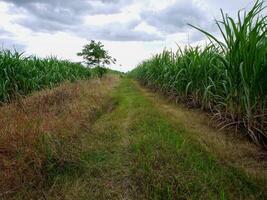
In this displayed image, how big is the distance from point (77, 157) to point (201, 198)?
4.74 feet

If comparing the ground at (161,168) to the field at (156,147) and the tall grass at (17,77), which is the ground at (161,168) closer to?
the field at (156,147)

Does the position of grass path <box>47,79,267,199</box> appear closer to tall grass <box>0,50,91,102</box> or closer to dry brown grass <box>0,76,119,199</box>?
dry brown grass <box>0,76,119,199</box>

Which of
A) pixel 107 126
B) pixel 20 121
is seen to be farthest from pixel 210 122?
pixel 20 121

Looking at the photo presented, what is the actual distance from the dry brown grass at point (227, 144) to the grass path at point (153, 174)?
4.9 inches

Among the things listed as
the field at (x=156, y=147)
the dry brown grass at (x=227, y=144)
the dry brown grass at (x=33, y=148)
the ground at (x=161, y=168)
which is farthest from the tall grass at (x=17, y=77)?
the dry brown grass at (x=227, y=144)

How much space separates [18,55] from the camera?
309 inches

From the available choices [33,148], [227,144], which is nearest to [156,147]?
[227,144]

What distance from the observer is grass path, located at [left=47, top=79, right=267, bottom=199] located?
97.6 inches

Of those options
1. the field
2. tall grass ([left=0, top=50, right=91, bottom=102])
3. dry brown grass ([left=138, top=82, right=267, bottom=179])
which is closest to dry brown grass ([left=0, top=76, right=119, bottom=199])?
the field

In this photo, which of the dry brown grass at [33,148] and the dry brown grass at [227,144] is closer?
the dry brown grass at [33,148]

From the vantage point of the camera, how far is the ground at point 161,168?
98.4 inches

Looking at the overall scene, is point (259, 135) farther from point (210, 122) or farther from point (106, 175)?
point (106, 175)

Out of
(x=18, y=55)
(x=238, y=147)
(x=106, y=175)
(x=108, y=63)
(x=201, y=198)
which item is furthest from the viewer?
(x=108, y=63)

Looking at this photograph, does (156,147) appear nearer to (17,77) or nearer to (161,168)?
(161,168)
